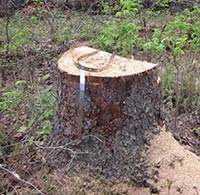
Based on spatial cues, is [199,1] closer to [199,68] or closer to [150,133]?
[199,68]

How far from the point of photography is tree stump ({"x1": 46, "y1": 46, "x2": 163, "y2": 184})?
314 cm

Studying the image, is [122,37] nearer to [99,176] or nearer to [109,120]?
[109,120]

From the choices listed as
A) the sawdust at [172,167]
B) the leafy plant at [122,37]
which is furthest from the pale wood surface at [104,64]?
the leafy plant at [122,37]

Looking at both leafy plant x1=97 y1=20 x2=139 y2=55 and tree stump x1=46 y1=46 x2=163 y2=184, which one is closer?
tree stump x1=46 y1=46 x2=163 y2=184

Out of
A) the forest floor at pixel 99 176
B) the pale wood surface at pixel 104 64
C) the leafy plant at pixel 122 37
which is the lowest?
the forest floor at pixel 99 176

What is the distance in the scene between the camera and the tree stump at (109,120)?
10.3 feet

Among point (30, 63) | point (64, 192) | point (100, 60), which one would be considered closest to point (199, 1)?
point (30, 63)

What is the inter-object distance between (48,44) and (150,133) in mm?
3819

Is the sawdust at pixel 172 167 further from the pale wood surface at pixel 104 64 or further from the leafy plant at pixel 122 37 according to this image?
the leafy plant at pixel 122 37

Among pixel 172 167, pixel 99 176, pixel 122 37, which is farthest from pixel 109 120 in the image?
pixel 122 37

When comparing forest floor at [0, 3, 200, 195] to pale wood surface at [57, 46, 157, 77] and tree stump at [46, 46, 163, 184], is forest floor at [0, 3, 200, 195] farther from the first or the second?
pale wood surface at [57, 46, 157, 77]

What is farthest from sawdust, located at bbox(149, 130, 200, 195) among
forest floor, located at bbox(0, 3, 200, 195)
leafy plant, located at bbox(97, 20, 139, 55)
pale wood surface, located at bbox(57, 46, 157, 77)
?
leafy plant, located at bbox(97, 20, 139, 55)

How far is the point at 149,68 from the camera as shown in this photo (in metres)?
3.27

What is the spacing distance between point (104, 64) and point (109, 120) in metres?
0.46
